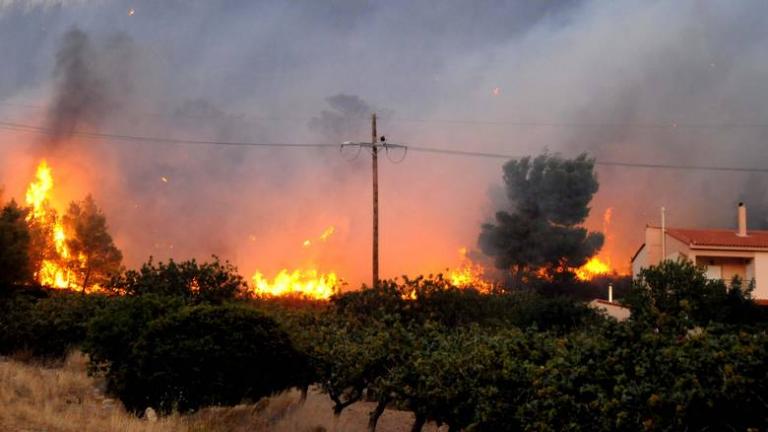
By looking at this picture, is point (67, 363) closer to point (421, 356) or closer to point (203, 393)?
point (203, 393)

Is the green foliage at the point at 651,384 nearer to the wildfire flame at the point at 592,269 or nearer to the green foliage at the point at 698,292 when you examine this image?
the green foliage at the point at 698,292

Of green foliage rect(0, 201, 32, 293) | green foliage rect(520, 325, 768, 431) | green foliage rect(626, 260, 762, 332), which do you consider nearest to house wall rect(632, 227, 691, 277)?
green foliage rect(626, 260, 762, 332)

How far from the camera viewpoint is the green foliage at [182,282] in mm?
22734

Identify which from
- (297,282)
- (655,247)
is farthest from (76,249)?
(655,247)

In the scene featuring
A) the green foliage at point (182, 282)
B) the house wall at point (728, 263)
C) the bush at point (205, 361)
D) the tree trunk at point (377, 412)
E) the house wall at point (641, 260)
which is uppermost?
the house wall at point (641, 260)

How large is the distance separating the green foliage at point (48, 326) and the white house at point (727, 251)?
106 feet

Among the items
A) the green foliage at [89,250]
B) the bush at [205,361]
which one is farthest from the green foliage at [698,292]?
the green foliage at [89,250]

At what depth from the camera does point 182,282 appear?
2288 centimetres

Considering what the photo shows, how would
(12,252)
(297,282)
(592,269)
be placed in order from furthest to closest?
(592,269) < (297,282) < (12,252)

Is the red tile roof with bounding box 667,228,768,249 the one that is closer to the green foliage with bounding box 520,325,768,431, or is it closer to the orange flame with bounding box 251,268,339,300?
the orange flame with bounding box 251,268,339,300

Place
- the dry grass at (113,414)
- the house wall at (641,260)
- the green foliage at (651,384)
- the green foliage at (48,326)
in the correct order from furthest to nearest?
the house wall at (641,260)
the green foliage at (48,326)
the dry grass at (113,414)
the green foliage at (651,384)

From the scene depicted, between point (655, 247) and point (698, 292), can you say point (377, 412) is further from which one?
point (655, 247)

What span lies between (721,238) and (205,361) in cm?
4013

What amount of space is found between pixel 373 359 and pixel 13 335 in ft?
50.9
